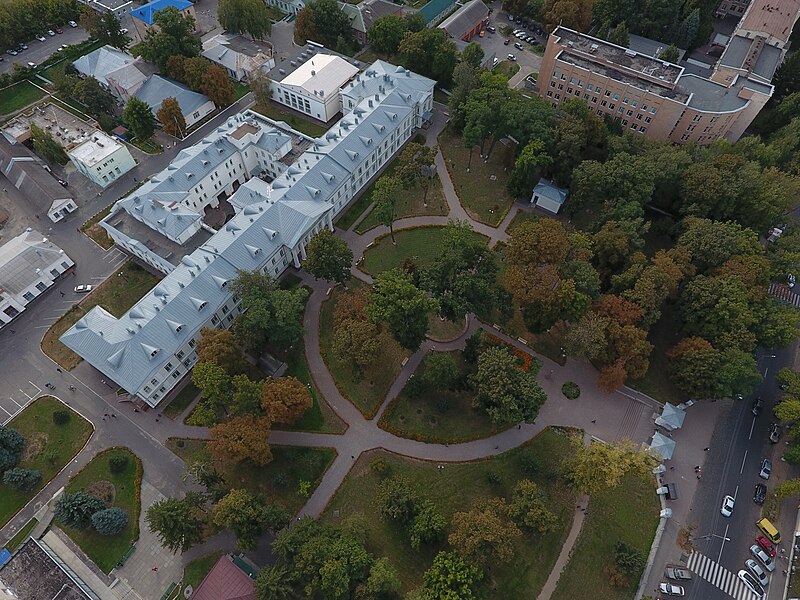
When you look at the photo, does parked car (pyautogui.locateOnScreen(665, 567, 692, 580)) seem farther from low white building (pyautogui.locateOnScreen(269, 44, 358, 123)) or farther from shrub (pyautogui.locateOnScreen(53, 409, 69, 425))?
low white building (pyautogui.locateOnScreen(269, 44, 358, 123))

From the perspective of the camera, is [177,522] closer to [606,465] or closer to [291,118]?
[606,465]

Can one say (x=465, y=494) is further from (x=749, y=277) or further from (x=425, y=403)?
(x=749, y=277)

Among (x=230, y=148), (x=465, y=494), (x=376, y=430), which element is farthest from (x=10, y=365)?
(x=465, y=494)

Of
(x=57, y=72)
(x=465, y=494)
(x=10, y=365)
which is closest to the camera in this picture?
(x=465, y=494)

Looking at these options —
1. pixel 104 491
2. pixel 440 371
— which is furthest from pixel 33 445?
pixel 440 371

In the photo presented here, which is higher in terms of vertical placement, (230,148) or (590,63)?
(590,63)

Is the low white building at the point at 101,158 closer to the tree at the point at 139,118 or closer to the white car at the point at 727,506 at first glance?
the tree at the point at 139,118
